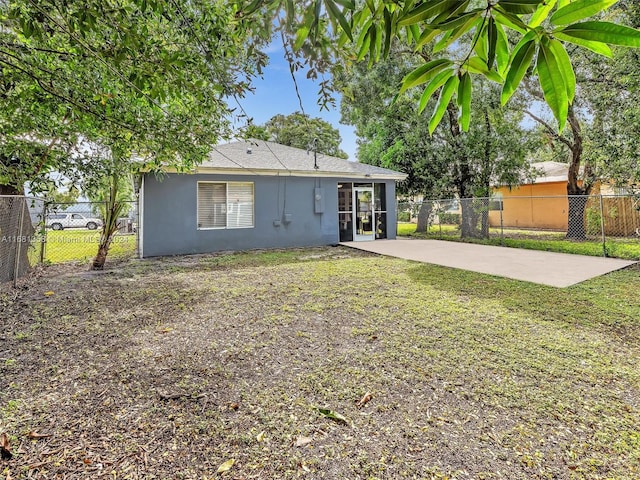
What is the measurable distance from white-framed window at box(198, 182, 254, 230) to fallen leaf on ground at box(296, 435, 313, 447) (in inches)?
342

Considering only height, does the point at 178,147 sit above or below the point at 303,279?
above

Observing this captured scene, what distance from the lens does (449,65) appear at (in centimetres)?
85

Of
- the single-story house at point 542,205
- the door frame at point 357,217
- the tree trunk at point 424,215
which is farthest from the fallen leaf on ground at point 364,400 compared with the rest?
the single-story house at point 542,205

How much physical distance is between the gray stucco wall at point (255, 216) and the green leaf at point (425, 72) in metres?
9.39

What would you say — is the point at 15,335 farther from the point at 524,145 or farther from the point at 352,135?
the point at 352,135

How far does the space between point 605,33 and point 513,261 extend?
811 cm

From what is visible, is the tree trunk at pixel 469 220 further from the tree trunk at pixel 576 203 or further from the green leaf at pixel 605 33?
the green leaf at pixel 605 33

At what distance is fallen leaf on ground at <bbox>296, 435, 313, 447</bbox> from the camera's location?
1.84 m

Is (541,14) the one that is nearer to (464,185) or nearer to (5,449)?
(5,449)

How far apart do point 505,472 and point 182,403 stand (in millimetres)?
1999

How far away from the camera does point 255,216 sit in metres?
10.3

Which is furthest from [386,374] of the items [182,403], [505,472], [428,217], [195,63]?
[428,217]

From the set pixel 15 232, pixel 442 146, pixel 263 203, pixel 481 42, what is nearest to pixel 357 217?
pixel 263 203

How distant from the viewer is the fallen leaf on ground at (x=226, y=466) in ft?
5.42
